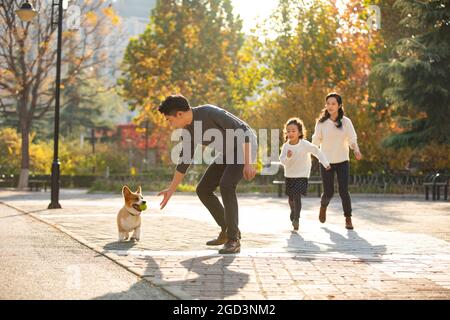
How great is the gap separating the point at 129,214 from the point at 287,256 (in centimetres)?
204

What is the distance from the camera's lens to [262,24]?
3694 centimetres

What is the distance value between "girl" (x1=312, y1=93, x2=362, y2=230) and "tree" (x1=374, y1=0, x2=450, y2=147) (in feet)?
39.6

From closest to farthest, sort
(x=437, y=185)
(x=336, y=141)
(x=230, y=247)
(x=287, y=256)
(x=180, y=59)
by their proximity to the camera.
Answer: (x=287, y=256) < (x=230, y=247) < (x=336, y=141) < (x=437, y=185) < (x=180, y=59)

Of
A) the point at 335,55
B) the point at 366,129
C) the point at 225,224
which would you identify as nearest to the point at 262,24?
the point at 335,55

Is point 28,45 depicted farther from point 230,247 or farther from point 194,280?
point 194,280

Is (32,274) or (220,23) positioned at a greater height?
(220,23)

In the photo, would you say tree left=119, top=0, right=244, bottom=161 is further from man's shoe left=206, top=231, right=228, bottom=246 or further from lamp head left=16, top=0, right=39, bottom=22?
man's shoe left=206, top=231, right=228, bottom=246

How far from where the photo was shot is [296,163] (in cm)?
1027

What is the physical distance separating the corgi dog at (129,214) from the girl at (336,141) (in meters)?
3.08

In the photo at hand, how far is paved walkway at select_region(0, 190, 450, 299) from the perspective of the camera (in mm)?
5348

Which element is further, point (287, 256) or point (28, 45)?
point (28, 45)

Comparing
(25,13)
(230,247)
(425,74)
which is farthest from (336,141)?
(425,74)
